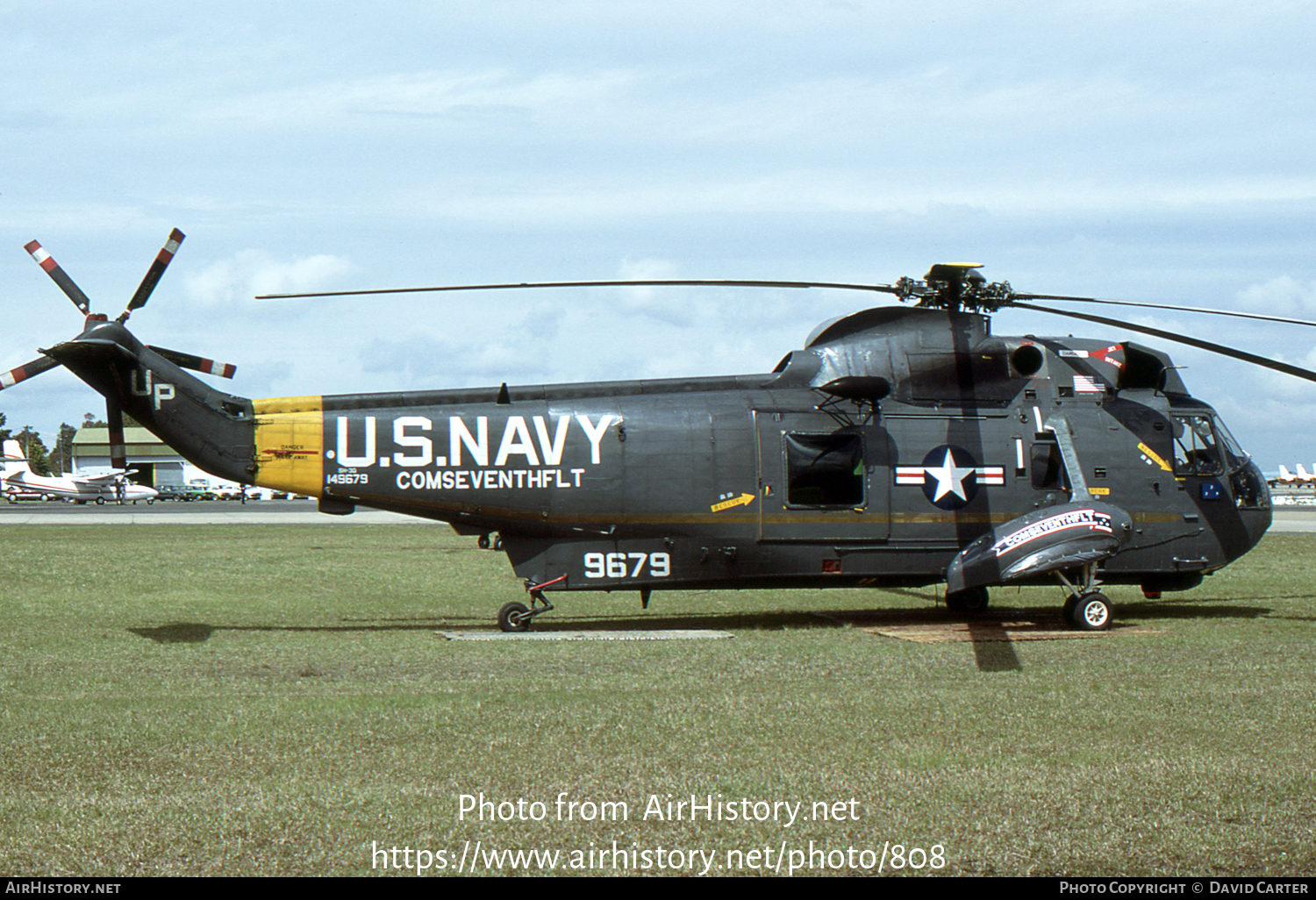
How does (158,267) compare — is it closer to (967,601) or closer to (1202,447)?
(967,601)

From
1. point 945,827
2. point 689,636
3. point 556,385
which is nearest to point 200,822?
point 945,827

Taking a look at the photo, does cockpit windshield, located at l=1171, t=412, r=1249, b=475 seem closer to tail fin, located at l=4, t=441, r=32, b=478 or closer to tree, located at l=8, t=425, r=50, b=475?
tail fin, located at l=4, t=441, r=32, b=478

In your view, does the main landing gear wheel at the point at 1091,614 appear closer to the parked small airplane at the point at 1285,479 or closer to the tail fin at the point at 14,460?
the tail fin at the point at 14,460

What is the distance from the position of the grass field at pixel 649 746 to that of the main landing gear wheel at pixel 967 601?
2311 mm

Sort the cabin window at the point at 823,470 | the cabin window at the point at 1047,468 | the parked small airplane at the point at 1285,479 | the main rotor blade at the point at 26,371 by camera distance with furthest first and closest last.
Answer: the parked small airplane at the point at 1285,479 → the cabin window at the point at 1047,468 → the cabin window at the point at 823,470 → the main rotor blade at the point at 26,371

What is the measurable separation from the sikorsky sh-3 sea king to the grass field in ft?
4.18

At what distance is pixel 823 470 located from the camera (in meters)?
16.4

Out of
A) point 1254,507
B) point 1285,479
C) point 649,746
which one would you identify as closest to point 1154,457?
point 1254,507

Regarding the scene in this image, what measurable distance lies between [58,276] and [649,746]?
10396 millimetres

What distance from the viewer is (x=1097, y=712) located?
9.95 meters

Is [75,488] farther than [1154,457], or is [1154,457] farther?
[75,488]

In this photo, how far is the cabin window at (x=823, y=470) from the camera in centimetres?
1628

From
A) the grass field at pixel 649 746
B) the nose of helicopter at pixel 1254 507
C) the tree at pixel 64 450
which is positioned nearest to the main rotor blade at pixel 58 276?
the grass field at pixel 649 746
